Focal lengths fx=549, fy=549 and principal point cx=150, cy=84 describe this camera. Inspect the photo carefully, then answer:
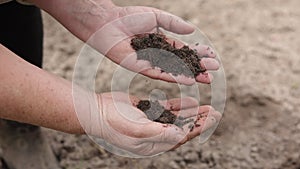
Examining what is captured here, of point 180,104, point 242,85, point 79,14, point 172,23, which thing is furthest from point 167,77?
point 242,85

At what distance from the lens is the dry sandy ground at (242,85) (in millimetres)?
1862

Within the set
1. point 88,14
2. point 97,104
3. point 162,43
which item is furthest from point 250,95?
point 97,104

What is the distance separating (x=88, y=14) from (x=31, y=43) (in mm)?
247

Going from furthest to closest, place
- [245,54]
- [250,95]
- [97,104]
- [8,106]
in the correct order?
[245,54] → [250,95] → [97,104] → [8,106]

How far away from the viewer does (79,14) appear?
1.62 meters

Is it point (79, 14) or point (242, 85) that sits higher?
point (79, 14)

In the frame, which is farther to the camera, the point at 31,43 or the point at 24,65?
the point at 31,43

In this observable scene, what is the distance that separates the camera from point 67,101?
4.18ft

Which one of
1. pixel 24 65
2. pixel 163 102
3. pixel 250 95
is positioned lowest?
pixel 250 95

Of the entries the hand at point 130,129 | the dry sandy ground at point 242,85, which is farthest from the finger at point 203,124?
the dry sandy ground at point 242,85

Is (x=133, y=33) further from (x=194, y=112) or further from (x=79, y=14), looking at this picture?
(x=194, y=112)

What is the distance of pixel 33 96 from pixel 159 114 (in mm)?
399

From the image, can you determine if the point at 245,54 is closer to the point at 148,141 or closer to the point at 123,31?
the point at 123,31

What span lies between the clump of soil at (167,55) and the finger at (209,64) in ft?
0.03
